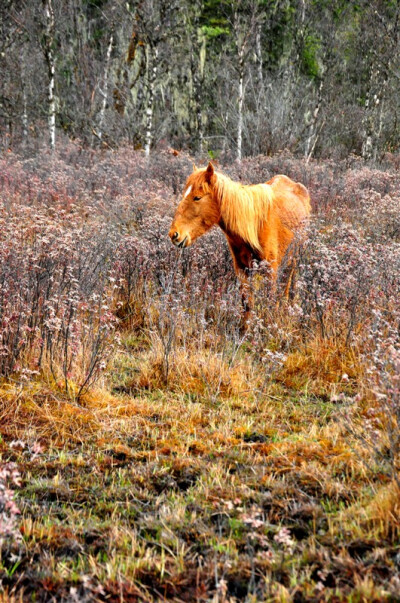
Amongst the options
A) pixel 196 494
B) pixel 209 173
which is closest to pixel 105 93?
pixel 209 173

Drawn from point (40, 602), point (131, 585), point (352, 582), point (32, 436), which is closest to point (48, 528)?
point (40, 602)

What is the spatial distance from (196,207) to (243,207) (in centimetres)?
49

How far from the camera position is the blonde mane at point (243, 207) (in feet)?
15.8

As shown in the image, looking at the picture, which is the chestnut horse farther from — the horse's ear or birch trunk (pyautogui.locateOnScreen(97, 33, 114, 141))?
birch trunk (pyautogui.locateOnScreen(97, 33, 114, 141))

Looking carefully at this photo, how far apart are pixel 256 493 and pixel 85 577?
1.05m

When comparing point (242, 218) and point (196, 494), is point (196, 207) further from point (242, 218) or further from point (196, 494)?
point (196, 494)

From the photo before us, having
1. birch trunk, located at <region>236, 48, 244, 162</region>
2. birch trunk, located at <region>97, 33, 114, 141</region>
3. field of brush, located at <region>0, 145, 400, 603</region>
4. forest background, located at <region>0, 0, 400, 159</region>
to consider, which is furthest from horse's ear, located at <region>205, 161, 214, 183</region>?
birch trunk, located at <region>97, 33, 114, 141</region>

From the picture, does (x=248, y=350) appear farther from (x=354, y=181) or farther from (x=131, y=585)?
(x=354, y=181)

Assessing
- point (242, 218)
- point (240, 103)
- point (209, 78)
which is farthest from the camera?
point (209, 78)

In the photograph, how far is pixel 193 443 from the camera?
3.16m

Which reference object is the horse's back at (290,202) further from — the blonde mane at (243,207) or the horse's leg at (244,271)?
the horse's leg at (244,271)

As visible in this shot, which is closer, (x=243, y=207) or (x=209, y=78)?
(x=243, y=207)

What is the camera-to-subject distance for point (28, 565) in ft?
6.79

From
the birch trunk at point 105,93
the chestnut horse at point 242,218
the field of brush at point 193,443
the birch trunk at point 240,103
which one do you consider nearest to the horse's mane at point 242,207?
the chestnut horse at point 242,218
